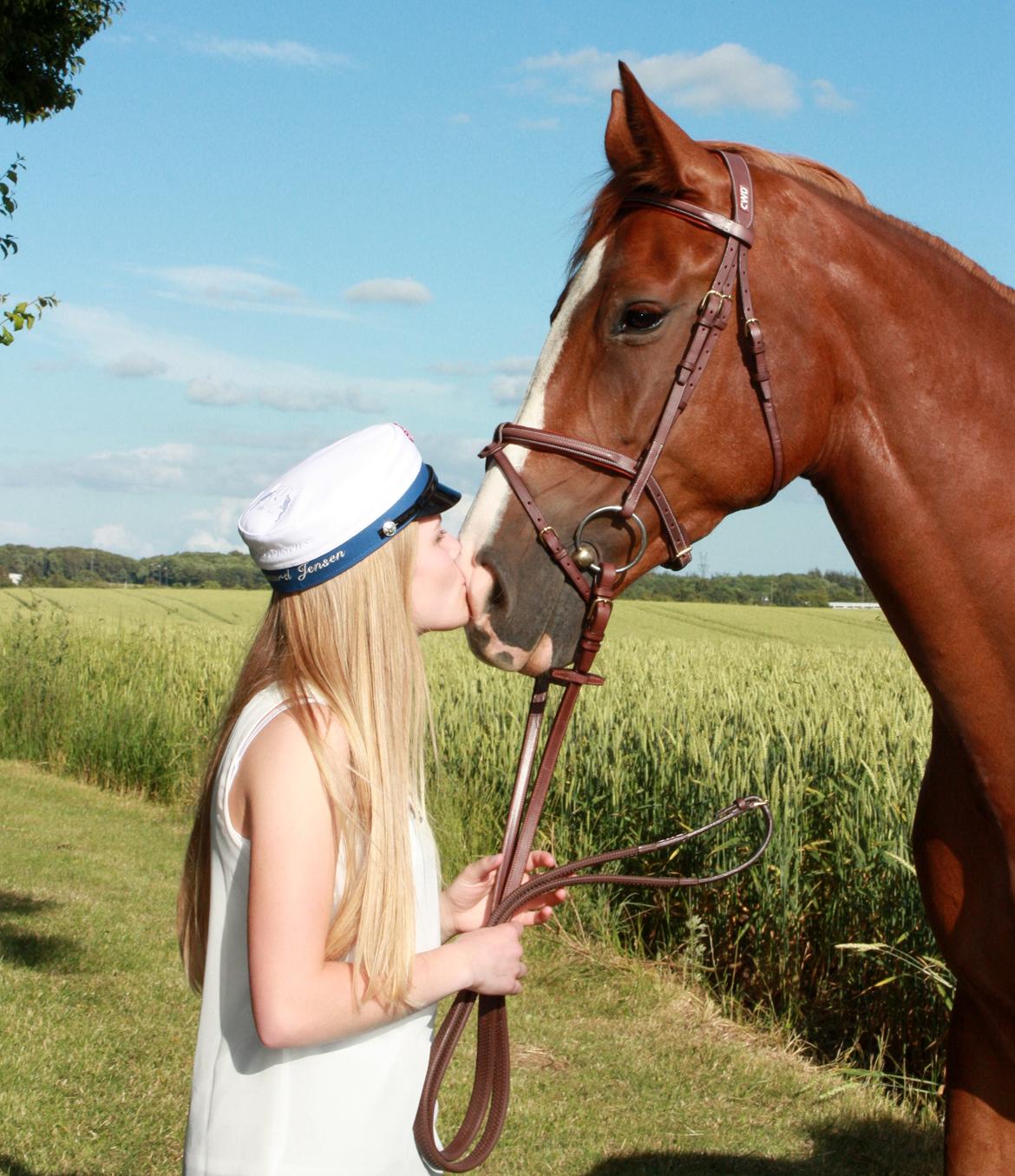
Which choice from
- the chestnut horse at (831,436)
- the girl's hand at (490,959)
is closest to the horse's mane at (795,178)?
the chestnut horse at (831,436)

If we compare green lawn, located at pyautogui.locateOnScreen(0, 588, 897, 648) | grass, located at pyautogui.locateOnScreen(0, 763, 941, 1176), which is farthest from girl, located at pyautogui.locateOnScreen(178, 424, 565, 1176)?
green lawn, located at pyautogui.locateOnScreen(0, 588, 897, 648)

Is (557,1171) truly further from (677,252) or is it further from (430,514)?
(677,252)

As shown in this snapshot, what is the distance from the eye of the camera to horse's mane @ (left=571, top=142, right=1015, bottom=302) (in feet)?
7.11

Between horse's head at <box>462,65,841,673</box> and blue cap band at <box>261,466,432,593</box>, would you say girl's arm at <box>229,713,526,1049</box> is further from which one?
horse's head at <box>462,65,841,673</box>

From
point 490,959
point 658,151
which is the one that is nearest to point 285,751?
point 490,959

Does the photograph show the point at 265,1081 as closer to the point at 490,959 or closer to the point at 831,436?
the point at 490,959

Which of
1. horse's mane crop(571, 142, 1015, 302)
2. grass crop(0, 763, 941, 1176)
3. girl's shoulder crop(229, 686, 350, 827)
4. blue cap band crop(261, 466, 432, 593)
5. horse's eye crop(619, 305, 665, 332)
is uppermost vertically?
horse's mane crop(571, 142, 1015, 302)

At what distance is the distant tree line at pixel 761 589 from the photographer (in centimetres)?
3931

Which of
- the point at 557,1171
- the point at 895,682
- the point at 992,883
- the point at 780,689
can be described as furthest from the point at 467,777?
the point at 992,883

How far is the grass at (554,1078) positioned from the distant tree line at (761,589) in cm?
3247

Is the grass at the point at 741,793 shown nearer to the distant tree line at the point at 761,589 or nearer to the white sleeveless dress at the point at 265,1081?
the white sleeveless dress at the point at 265,1081

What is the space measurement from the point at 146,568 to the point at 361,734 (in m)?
42.3

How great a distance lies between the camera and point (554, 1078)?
481 cm

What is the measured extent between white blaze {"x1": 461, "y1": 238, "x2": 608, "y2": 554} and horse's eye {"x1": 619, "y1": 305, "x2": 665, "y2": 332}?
0.31ft
